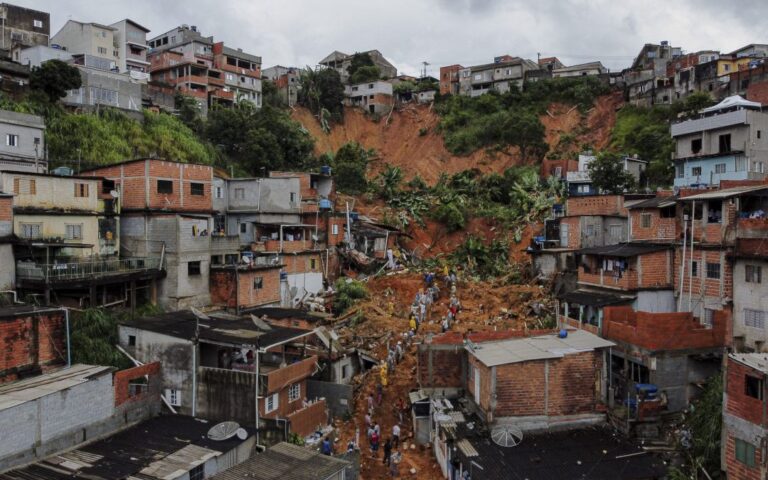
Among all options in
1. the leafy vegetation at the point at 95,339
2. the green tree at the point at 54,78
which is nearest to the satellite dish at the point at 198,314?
the leafy vegetation at the point at 95,339

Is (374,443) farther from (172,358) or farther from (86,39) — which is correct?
(86,39)

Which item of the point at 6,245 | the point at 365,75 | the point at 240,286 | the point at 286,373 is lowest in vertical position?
the point at 286,373

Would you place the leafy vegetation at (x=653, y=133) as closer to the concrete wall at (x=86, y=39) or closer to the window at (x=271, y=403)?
the window at (x=271, y=403)

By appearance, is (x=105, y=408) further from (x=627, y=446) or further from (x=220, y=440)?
(x=627, y=446)

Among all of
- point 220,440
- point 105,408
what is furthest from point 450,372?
point 105,408

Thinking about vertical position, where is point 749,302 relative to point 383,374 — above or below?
above

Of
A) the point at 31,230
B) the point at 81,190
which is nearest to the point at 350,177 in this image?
the point at 81,190

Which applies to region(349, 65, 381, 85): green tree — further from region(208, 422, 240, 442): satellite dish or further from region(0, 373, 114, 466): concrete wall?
region(208, 422, 240, 442): satellite dish
